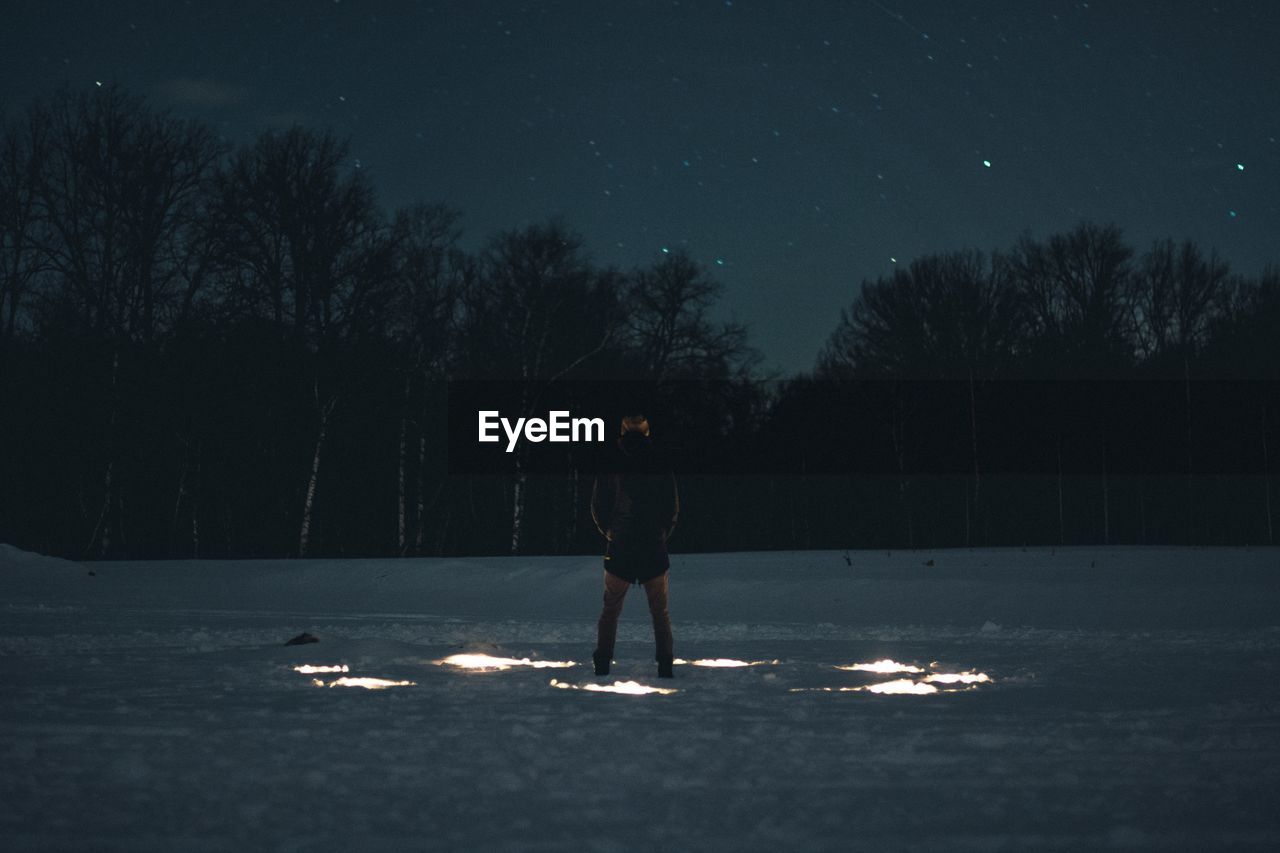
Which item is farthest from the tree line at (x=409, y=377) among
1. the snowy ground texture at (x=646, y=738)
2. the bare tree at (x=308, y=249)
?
the snowy ground texture at (x=646, y=738)

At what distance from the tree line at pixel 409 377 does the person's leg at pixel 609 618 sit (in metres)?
27.3

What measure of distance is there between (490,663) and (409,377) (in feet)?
95.1

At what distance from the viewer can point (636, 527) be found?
1056 centimetres

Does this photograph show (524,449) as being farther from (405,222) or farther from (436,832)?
(436,832)

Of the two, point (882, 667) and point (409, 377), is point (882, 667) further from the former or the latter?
point (409, 377)

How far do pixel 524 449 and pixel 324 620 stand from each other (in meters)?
21.7

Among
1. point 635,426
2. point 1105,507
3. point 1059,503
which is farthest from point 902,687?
point 1059,503

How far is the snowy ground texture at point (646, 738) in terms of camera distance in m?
4.96

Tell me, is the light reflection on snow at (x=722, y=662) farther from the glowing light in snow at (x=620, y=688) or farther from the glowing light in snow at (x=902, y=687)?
the glowing light in snow at (x=902, y=687)

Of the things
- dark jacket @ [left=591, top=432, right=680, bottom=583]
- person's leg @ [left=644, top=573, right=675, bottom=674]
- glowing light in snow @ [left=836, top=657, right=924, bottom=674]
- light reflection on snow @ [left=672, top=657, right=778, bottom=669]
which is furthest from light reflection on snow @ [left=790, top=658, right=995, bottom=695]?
dark jacket @ [left=591, top=432, right=680, bottom=583]

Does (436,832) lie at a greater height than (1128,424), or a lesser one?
lesser

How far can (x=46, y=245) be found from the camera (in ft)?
119

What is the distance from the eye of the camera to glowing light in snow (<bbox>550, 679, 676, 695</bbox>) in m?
9.61

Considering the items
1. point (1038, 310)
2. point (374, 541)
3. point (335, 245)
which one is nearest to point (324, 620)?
point (335, 245)
